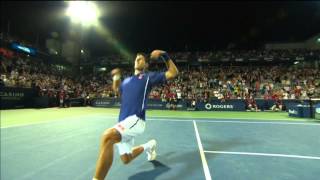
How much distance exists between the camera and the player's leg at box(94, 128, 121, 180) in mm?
4043

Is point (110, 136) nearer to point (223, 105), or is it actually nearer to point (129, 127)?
point (129, 127)

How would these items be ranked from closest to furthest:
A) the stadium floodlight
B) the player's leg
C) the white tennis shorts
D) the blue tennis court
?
the player's leg
the white tennis shorts
the blue tennis court
the stadium floodlight

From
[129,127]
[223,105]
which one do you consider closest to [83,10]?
[223,105]

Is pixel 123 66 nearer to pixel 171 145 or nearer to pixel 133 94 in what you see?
pixel 171 145

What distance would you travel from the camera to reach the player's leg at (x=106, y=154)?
13.3 ft

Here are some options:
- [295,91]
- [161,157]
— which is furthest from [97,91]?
[161,157]

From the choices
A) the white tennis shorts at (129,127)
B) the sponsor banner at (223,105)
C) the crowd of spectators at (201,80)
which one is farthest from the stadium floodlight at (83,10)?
the white tennis shorts at (129,127)

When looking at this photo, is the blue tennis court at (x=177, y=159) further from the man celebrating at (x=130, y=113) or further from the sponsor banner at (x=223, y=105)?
the sponsor banner at (x=223, y=105)

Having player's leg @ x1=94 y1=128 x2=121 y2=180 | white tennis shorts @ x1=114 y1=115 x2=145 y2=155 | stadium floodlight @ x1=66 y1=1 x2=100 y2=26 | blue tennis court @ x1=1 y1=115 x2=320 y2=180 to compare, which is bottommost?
blue tennis court @ x1=1 y1=115 x2=320 y2=180

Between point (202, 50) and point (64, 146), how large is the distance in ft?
121

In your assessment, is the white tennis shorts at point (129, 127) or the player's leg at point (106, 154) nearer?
the player's leg at point (106, 154)

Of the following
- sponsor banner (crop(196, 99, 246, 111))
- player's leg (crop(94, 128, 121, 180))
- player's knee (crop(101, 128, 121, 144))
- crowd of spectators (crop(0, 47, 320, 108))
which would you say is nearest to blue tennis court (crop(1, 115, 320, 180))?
player's leg (crop(94, 128, 121, 180))

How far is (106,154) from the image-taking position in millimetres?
4098

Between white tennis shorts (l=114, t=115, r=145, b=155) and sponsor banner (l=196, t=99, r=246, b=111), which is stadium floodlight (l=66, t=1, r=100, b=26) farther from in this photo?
white tennis shorts (l=114, t=115, r=145, b=155)
